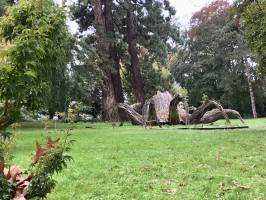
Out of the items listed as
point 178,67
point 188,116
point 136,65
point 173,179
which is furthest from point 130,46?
point 173,179

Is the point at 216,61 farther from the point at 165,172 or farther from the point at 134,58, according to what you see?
the point at 165,172

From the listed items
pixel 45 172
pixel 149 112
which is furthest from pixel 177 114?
pixel 45 172

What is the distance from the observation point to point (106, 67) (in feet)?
92.8

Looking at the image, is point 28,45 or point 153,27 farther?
point 153,27

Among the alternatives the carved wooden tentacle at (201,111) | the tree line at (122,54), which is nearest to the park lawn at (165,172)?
the tree line at (122,54)

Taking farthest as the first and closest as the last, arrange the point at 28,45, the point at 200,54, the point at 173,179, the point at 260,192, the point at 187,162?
the point at 200,54
the point at 187,162
the point at 173,179
the point at 260,192
the point at 28,45

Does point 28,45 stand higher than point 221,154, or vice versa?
point 28,45

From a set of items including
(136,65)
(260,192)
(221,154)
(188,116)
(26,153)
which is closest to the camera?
(260,192)

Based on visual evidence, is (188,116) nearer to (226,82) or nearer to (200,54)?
(226,82)

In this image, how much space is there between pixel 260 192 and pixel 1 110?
3148 mm

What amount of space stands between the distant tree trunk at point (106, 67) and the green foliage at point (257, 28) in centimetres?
1312

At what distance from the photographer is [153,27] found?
3300 cm

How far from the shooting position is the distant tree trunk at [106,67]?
2849cm

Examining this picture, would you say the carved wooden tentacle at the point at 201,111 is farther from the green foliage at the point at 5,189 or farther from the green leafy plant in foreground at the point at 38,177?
the green foliage at the point at 5,189
